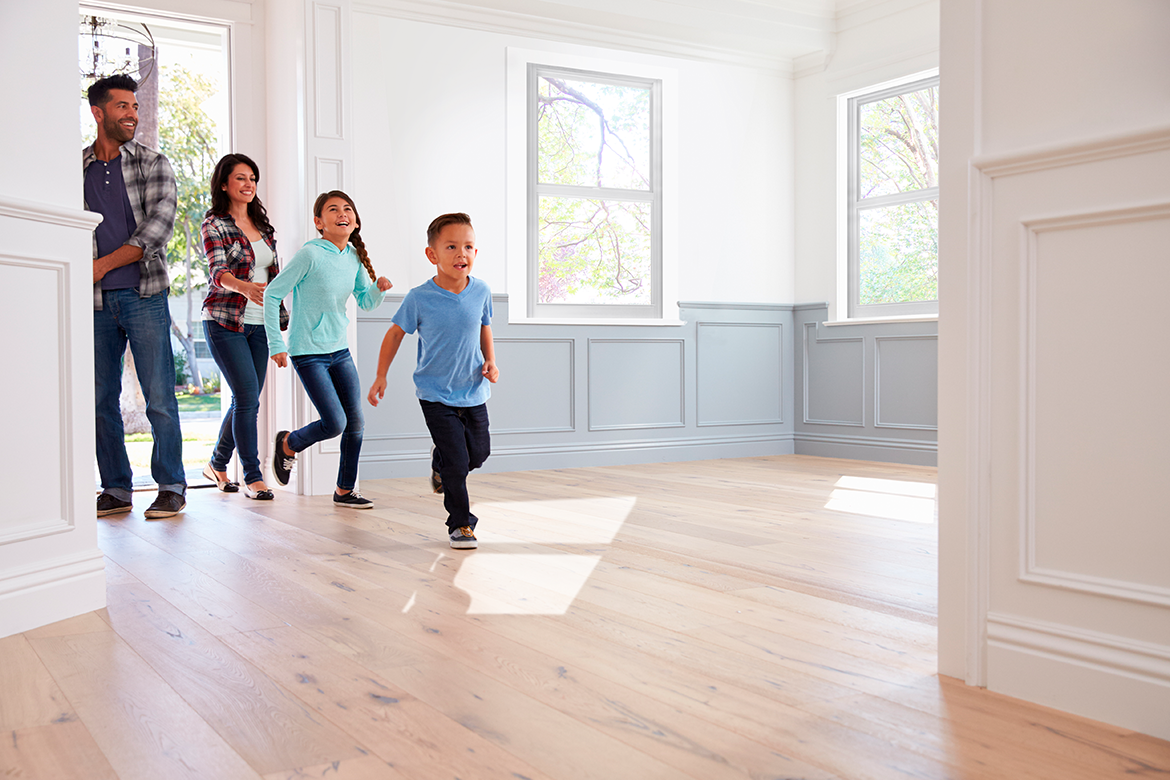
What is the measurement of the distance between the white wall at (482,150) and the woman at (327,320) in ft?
3.73

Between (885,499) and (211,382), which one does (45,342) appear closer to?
(885,499)

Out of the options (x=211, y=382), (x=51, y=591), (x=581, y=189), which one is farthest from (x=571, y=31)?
(x=51, y=591)

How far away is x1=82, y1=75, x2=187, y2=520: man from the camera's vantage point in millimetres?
3410

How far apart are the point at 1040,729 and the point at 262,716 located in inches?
44.9

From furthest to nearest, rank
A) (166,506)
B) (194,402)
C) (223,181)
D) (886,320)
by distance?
(194,402) < (886,320) < (223,181) < (166,506)

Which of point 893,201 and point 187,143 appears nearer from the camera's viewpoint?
point 893,201

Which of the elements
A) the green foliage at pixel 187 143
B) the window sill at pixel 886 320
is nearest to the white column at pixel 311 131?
the green foliage at pixel 187 143

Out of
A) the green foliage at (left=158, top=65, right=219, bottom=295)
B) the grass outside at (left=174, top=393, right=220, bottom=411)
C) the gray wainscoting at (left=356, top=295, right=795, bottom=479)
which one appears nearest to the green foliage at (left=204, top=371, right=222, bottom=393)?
the grass outside at (left=174, top=393, right=220, bottom=411)

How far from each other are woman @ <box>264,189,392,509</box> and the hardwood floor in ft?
1.97

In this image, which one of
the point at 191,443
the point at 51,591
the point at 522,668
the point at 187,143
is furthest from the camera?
the point at 191,443

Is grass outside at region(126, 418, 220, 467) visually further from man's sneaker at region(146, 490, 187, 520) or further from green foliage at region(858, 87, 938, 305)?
green foliage at region(858, 87, 938, 305)

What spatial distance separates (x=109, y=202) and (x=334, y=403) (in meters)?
1.08

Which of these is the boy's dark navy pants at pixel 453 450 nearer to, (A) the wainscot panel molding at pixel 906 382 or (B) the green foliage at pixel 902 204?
(A) the wainscot panel molding at pixel 906 382

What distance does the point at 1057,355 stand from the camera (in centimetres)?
150
